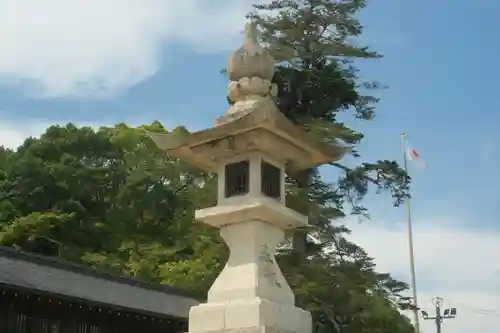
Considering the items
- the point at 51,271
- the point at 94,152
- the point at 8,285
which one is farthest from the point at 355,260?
the point at 94,152

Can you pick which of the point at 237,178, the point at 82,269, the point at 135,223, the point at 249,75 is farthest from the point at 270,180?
the point at 135,223

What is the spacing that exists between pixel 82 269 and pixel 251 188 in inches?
371

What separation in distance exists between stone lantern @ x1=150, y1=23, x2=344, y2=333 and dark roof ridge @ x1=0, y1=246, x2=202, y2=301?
25.2 ft

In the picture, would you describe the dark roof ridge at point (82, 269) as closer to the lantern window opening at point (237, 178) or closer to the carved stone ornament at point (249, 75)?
the lantern window opening at point (237, 178)

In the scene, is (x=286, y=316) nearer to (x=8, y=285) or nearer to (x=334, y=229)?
(x=8, y=285)

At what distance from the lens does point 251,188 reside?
7.92m

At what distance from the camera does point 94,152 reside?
100 ft

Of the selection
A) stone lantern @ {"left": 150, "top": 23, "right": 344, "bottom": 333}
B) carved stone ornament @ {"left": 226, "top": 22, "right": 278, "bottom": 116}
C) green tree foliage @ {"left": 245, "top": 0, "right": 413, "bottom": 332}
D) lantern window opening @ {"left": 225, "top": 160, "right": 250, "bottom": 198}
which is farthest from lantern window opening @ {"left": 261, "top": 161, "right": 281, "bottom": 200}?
green tree foliage @ {"left": 245, "top": 0, "right": 413, "bottom": 332}

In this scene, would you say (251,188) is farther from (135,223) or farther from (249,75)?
(135,223)

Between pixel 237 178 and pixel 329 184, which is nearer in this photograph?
pixel 237 178

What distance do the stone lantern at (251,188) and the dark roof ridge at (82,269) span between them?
7679mm

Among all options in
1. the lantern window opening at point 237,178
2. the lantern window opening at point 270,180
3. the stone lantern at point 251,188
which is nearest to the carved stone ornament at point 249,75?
the stone lantern at point 251,188

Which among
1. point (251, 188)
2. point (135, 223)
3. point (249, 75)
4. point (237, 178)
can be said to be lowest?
point (251, 188)

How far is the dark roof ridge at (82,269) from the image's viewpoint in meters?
14.9
